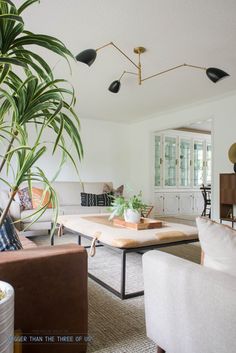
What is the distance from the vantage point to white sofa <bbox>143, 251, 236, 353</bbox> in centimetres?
95

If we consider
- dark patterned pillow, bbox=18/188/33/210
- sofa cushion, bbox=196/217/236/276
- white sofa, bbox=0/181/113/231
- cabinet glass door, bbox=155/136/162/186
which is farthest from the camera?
cabinet glass door, bbox=155/136/162/186

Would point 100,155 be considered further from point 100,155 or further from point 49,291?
point 49,291

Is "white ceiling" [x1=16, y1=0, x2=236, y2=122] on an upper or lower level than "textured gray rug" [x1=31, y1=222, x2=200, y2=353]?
upper

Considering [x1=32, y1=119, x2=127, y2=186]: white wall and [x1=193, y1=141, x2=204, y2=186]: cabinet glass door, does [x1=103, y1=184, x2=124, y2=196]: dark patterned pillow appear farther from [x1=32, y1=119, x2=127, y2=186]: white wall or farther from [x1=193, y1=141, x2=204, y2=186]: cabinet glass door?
[x1=193, y1=141, x2=204, y2=186]: cabinet glass door

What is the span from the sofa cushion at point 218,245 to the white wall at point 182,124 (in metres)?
3.69

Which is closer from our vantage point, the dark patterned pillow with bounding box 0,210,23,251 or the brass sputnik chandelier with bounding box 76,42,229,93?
the dark patterned pillow with bounding box 0,210,23,251

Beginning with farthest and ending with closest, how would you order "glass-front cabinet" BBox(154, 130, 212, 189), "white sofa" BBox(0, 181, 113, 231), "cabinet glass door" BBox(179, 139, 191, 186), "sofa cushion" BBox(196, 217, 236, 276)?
1. "cabinet glass door" BBox(179, 139, 191, 186)
2. "glass-front cabinet" BBox(154, 130, 212, 189)
3. "white sofa" BBox(0, 181, 113, 231)
4. "sofa cushion" BBox(196, 217, 236, 276)

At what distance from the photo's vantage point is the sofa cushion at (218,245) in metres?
1.07

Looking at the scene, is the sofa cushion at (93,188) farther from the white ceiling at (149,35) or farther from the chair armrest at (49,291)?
the chair armrest at (49,291)

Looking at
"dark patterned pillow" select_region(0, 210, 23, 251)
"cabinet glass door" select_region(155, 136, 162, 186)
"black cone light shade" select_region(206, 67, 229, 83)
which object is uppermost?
"black cone light shade" select_region(206, 67, 229, 83)

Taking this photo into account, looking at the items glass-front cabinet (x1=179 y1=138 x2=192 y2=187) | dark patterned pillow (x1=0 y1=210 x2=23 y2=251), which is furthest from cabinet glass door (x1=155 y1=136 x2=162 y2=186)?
dark patterned pillow (x1=0 y1=210 x2=23 y2=251)

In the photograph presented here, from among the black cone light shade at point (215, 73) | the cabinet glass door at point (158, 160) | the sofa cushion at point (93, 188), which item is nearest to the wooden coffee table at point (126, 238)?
the black cone light shade at point (215, 73)

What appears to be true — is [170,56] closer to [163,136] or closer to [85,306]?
[85,306]

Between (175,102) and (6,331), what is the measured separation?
15.6ft
